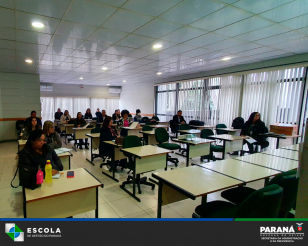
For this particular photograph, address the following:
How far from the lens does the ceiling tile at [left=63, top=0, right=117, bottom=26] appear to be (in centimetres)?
251

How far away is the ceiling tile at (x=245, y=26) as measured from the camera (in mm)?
2984

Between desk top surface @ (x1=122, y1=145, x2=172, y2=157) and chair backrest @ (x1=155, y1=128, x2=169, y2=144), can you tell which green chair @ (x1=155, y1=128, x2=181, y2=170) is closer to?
chair backrest @ (x1=155, y1=128, x2=169, y2=144)

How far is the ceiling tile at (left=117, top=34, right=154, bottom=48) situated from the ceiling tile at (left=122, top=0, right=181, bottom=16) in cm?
100

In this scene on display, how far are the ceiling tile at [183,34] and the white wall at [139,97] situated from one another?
6.60m

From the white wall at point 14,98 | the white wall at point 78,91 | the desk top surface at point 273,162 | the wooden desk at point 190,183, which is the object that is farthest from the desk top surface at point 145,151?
the white wall at point 78,91

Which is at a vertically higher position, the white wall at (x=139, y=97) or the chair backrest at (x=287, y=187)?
the white wall at (x=139, y=97)

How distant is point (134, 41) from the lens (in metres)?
3.97

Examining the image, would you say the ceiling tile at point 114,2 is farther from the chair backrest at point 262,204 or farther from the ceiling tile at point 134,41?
the chair backrest at point 262,204

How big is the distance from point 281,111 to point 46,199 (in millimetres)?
6320

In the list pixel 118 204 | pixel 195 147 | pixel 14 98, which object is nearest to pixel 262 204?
pixel 118 204
